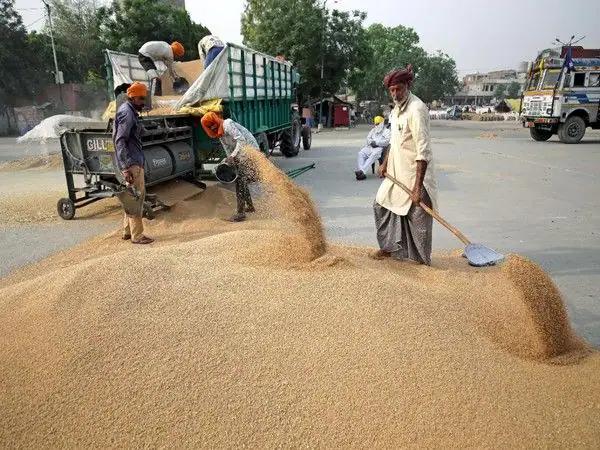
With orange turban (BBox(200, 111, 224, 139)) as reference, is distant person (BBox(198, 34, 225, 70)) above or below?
above

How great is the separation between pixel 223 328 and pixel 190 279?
624 mm

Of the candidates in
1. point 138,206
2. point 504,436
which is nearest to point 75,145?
point 138,206

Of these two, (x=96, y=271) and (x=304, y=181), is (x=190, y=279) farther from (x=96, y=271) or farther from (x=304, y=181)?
(x=304, y=181)

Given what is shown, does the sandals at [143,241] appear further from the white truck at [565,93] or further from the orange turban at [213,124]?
the white truck at [565,93]

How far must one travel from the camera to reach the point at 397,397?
1924 mm

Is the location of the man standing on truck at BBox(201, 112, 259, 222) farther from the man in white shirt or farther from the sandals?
the man in white shirt

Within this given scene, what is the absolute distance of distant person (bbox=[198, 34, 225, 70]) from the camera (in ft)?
22.8

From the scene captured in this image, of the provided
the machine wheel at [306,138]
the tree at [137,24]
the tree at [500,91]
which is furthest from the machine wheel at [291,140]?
the tree at [500,91]

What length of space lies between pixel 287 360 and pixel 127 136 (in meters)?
3.35

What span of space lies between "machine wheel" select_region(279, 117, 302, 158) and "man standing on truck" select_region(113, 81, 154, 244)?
7.49m

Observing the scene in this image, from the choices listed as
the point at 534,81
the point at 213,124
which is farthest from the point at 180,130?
the point at 534,81

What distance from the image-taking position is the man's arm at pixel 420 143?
3352mm

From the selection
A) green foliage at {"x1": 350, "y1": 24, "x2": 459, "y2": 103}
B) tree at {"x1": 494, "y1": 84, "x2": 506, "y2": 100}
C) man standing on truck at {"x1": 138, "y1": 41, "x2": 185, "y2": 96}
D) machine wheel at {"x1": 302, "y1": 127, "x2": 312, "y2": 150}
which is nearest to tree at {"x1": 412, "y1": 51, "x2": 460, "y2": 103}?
green foliage at {"x1": 350, "y1": 24, "x2": 459, "y2": 103}

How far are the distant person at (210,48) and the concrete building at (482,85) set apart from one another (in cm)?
6444
